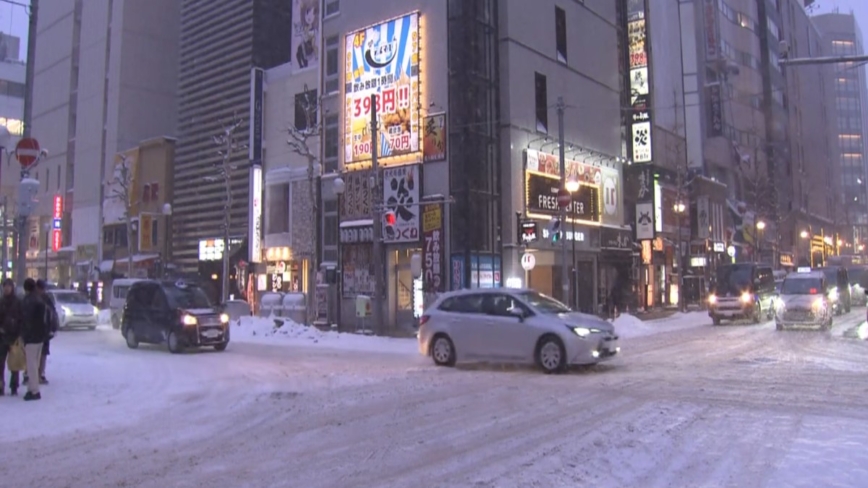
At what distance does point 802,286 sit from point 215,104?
114 feet

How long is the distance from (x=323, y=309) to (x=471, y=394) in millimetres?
21639

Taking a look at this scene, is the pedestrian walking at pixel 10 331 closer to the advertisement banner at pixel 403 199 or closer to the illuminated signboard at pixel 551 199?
the advertisement banner at pixel 403 199

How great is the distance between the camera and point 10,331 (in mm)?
11266

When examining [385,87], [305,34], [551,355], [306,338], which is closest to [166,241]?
[305,34]

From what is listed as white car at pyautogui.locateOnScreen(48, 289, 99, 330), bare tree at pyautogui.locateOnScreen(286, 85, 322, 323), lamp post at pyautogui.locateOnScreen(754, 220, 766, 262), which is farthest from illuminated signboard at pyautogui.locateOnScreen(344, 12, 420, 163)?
lamp post at pyautogui.locateOnScreen(754, 220, 766, 262)

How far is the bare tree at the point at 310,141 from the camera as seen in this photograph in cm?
3384

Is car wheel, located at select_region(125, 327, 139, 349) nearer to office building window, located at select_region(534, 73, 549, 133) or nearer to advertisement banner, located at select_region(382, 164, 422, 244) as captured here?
advertisement banner, located at select_region(382, 164, 422, 244)

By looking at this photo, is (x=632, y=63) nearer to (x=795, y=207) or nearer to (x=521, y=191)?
(x=521, y=191)

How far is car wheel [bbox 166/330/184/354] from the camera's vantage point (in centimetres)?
1925

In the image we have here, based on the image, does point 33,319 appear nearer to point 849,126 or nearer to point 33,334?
point 33,334

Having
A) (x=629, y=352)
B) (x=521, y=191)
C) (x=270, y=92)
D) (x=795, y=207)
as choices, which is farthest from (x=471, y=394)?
(x=795, y=207)

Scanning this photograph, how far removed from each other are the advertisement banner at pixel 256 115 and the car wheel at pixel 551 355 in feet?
93.6

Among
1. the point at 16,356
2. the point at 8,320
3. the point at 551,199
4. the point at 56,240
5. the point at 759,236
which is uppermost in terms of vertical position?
the point at 759,236

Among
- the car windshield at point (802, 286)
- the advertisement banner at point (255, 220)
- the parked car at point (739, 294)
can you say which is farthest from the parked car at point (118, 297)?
the car windshield at point (802, 286)
